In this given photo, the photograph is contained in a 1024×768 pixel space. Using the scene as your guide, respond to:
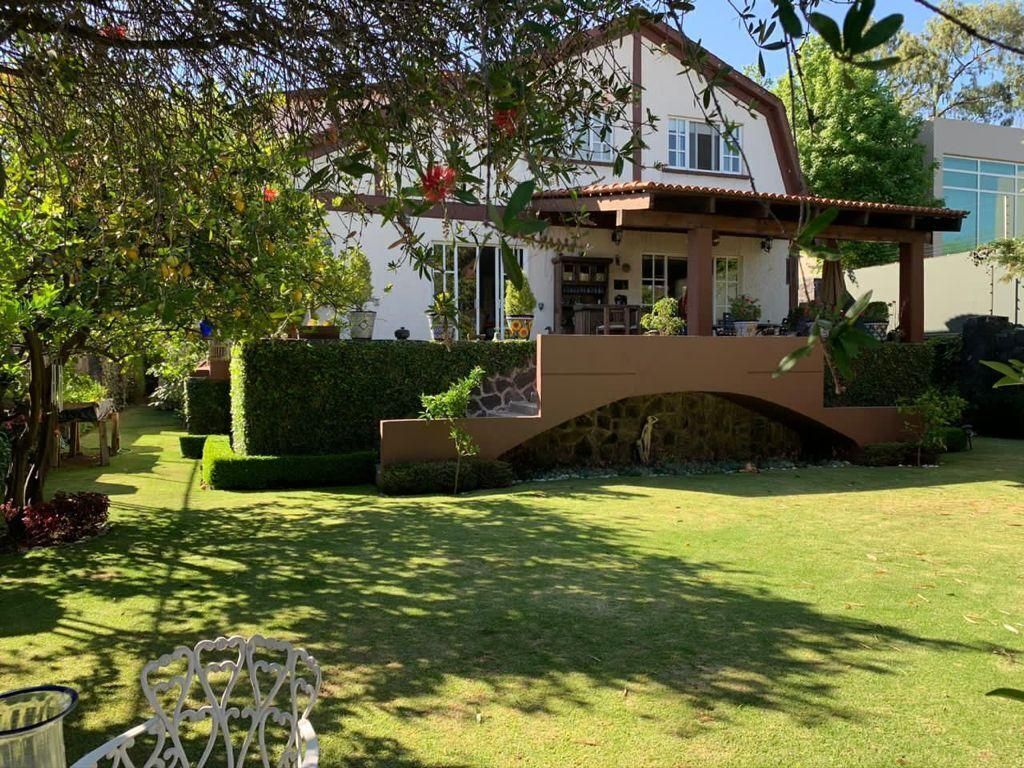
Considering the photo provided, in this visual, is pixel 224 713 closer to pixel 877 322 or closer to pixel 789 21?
pixel 789 21

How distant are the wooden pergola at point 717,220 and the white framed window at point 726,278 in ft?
10.0

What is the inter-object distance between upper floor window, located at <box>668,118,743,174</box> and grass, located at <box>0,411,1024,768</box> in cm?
1050

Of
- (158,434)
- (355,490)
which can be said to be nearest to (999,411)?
(355,490)

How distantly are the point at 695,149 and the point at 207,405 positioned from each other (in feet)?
41.1

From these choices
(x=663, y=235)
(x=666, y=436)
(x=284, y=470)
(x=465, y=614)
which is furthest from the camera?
(x=663, y=235)

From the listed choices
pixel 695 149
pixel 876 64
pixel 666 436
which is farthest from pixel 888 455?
pixel 876 64

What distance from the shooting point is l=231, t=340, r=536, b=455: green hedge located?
452 inches

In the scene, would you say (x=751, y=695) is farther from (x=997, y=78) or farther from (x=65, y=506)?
(x=997, y=78)

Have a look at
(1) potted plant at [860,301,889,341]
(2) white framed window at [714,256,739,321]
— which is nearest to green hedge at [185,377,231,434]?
(2) white framed window at [714,256,739,321]

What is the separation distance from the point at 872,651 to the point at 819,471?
335 inches

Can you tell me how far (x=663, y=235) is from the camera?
693 inches

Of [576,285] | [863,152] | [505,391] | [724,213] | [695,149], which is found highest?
[863,152]

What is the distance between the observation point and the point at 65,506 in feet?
26.1

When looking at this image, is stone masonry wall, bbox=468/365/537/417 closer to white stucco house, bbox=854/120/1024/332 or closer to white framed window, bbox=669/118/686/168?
white framed window, bbox=669/118/686/168
